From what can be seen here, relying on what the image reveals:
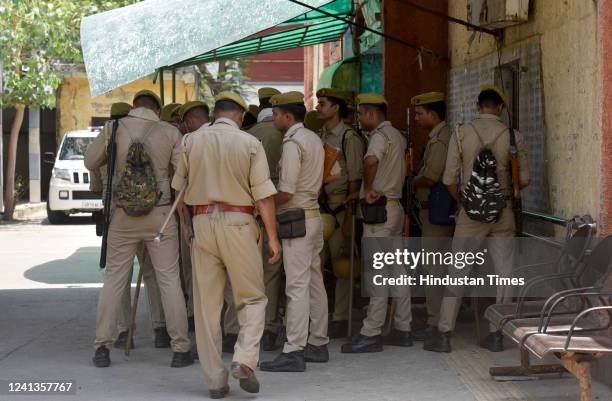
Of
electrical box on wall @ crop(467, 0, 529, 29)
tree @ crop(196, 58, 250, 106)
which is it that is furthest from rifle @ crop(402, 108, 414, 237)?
tree @ crop(196, 58, 250, 106)

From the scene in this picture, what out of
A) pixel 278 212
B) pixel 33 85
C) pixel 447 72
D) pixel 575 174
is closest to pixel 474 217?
pixel 575 174

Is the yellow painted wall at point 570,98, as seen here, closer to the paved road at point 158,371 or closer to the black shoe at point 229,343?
the paved road at point 158,371

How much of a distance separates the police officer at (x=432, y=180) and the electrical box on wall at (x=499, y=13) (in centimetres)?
82

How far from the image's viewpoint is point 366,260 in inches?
348

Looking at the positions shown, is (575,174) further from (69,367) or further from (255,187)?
(69,367)

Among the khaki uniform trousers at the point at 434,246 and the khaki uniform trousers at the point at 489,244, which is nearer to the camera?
the khaki uniform trousers at the point at 489,244

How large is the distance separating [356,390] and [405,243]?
72.3 inches

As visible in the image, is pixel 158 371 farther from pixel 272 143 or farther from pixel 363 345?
pixel 272 143

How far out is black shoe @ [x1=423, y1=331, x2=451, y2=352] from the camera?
27.9 feet

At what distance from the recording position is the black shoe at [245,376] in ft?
→ 22.7

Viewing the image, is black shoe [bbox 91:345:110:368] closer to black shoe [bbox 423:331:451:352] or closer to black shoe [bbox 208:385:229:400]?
black shoe [bbox 208:385:229:400]

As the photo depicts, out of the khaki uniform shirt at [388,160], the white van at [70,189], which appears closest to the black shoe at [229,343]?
the khaki uniform shirt at [388,160]

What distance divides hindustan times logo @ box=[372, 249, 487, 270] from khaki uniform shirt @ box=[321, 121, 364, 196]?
627mm

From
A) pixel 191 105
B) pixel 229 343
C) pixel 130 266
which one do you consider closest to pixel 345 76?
pixel 191 105
